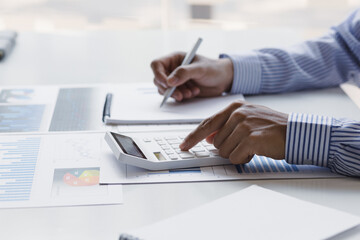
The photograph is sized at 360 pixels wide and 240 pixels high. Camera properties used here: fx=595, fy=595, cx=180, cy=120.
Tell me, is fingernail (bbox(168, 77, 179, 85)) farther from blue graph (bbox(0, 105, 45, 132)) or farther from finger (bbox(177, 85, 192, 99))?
blue graph (bbox(0, 105, 45, 132))

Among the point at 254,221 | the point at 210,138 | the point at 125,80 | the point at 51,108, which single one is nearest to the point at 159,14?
the point at 125,80

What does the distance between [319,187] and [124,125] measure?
0.43 m

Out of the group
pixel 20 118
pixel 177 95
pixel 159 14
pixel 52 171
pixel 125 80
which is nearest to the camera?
pixel 52 171

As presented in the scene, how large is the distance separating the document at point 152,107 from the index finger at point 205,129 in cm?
16

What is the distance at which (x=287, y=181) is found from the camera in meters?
0.89

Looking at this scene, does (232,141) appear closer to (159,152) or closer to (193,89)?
(159,152)

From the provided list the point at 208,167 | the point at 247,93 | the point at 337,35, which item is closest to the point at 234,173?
the point at 208,167

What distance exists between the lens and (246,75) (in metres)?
1.36

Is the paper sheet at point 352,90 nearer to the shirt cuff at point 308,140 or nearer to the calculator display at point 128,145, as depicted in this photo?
the shirt cuff at point 308,140

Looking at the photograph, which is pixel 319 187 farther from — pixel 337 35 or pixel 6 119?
pixel 337 35

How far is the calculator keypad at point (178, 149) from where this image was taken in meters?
0.96

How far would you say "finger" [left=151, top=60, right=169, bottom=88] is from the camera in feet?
4.27

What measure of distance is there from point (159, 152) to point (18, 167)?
0.23 m

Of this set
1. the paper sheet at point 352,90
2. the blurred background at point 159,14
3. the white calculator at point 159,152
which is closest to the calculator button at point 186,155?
the white calculator at point 159,152
